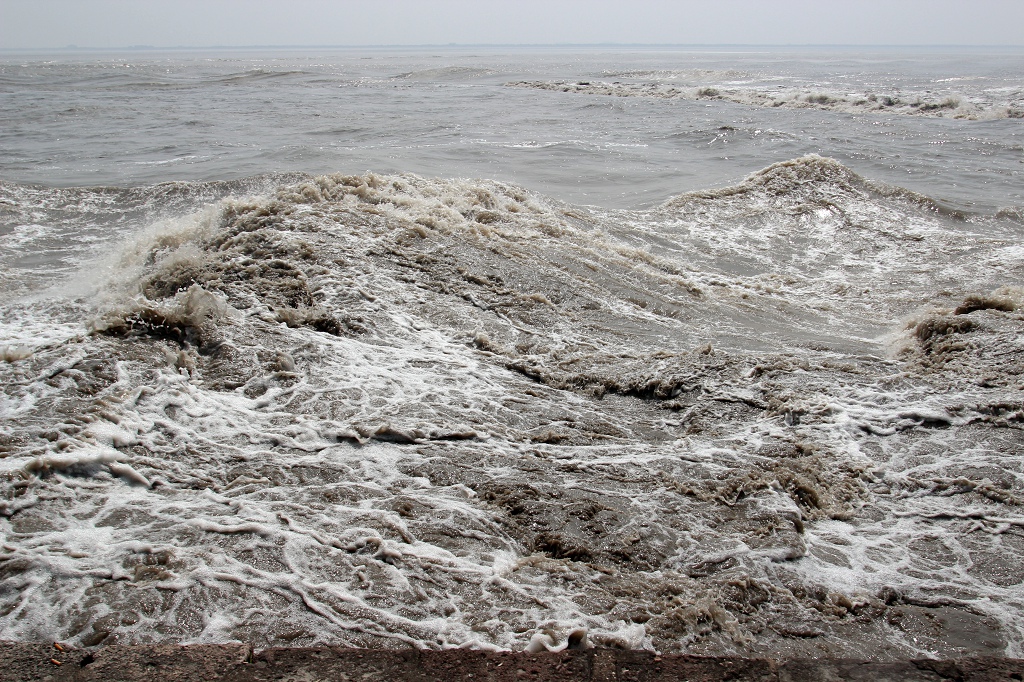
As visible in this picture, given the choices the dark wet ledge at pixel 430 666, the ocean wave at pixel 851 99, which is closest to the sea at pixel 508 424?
the dark wet ledge at pixel 430 666

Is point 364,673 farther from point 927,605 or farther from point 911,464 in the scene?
point 911,464

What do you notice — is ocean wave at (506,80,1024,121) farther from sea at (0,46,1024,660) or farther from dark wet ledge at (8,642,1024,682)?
dark wet ledge at (8,642,1024,682)

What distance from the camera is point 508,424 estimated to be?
4.48m

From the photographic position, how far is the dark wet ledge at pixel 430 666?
7.64 feet

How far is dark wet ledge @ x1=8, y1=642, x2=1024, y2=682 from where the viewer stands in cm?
233

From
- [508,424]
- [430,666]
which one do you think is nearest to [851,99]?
[508,424]

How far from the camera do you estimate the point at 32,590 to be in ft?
9.15

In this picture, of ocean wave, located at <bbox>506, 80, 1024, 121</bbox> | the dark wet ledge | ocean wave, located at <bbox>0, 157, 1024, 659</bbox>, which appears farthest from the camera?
ocean wave, located at <bbox>506, 80, 1024, 121</bbox>

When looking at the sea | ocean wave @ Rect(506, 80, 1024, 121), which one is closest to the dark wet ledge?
the sea

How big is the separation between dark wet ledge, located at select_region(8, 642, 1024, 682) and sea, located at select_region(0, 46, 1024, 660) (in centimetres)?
14

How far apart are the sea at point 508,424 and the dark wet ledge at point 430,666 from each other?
14 cm

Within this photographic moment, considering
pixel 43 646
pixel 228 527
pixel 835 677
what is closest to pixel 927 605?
pixel 835 677

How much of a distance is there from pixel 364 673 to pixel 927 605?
245 cm

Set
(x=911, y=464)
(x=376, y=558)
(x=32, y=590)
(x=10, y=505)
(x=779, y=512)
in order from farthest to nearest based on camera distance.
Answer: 1. (x=911, y=464)
2. (x=779, y=512)
3. (x=10, y=505)
4. (x=376, y=558)
5. (x=32, y=590)
